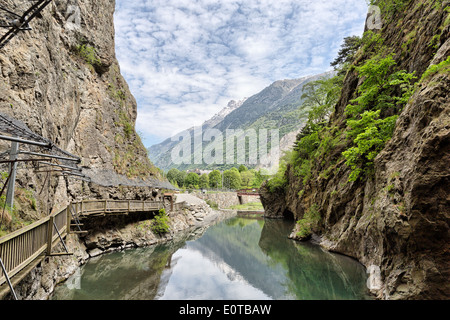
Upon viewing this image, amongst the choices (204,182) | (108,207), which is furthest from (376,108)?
(204,182)

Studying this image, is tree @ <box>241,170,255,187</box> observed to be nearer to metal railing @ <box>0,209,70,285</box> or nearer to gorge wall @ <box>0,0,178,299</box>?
gorge wall @ <box>0,0,178,299</box>

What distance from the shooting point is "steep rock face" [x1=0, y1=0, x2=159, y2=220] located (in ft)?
30.7

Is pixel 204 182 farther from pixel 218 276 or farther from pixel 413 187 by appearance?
pixel 413 187

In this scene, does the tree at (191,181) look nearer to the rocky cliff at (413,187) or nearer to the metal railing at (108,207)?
the metal railing at (108,207)

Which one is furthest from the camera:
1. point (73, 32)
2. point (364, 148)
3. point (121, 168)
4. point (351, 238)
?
point (121, 168)

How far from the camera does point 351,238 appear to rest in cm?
1357

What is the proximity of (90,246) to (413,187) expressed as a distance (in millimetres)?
18204

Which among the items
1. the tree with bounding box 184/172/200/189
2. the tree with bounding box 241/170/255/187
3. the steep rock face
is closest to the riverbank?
the steep rock face

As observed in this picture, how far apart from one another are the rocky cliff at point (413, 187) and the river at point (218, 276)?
191 cm

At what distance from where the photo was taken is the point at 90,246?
1628cm

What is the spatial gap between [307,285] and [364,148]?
7367 millimetres
